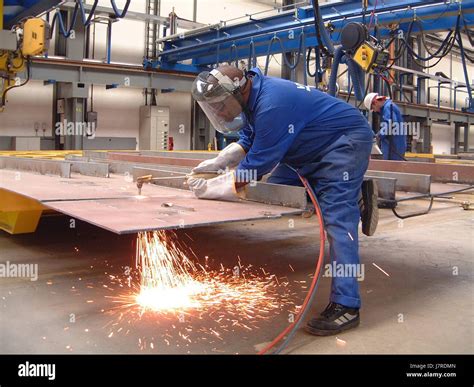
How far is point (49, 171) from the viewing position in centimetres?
442

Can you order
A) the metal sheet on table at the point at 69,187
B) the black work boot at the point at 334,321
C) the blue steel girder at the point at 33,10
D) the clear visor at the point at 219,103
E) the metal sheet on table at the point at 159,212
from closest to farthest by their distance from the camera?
the metal sheet on table at the point at 159,212
the black work boot at the point at 334,321
the clear visor at the point at 219,103
the metal sheet on table at the point at 69,187
the blue steel girder at the point at 33,10

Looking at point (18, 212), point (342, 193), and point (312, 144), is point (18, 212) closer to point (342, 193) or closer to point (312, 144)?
point (312, 144)

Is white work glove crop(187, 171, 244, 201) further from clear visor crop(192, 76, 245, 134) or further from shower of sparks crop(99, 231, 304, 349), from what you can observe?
shower of sparks crop(99, 231, 304, 349)

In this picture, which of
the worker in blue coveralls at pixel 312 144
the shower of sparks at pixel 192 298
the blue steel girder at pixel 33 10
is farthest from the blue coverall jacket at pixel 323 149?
the blue steel girder at pixel 33 10

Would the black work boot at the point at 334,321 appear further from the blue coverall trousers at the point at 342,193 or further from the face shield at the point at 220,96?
the face shield at the point at 220,96

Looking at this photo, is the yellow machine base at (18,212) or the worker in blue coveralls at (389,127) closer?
the yellow machine base at (18,212)

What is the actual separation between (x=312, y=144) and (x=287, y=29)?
5099mm

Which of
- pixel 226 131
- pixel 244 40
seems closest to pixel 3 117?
pixel 244 40

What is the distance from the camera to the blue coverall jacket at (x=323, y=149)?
7.79 ft

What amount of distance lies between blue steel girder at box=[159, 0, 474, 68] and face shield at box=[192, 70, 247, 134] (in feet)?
13.2

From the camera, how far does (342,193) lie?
241 cm

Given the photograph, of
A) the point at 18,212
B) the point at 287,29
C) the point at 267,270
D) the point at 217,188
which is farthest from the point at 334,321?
the point at 287,29

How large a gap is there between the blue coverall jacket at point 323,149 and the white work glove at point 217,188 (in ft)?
0.75
